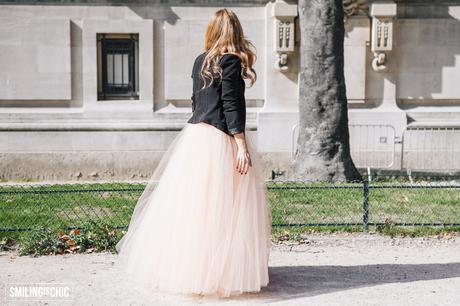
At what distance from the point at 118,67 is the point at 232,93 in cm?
1018

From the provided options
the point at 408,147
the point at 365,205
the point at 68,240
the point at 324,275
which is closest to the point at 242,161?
the point at 324,275

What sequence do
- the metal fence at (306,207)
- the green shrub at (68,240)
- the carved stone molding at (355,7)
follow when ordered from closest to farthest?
the green shrub at (68,240), the metal fence at (306,207), the carved stone molding at (355,7)

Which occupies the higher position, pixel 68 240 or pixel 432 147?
pixel 432 147

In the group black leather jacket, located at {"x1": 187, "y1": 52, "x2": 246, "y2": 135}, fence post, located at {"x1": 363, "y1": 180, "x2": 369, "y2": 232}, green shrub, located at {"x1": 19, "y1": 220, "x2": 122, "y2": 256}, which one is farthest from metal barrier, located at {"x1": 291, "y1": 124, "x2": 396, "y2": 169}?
black leather jacket, located at {"x1": 187, "y1": 52, "x2": 246, "y2": 135}

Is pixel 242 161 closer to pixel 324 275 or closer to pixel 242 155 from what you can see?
pixel 242 155

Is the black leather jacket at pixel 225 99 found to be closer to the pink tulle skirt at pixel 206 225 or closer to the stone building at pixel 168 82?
the pink tulle skirt at pixel 206 225

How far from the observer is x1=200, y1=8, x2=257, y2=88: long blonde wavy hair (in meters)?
6.18

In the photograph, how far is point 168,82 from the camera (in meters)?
15.7

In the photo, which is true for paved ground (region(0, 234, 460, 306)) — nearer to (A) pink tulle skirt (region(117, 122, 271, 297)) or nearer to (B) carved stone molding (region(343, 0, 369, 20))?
(A) pink tulle skirt (region(117, 122, 271, 297))

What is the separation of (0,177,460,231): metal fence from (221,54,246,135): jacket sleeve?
2977mm

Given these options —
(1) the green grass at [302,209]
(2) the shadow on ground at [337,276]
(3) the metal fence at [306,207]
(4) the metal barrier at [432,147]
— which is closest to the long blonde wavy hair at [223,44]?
(2) the shadow on ground at [337,276]

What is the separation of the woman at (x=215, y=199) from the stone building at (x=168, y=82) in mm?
9115

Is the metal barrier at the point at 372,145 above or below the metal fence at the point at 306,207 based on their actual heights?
above

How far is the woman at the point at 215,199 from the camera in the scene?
6176mm
